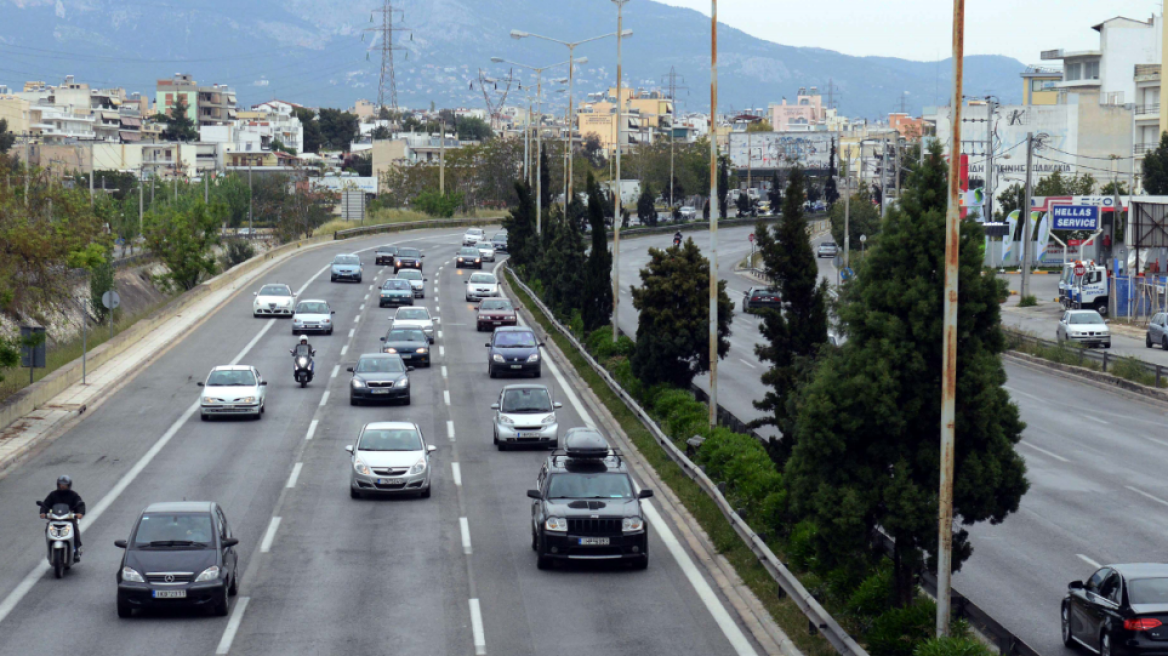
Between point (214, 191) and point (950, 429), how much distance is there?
392 ft

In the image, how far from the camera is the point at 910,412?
15.2m

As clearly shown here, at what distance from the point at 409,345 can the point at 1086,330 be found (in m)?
26.8

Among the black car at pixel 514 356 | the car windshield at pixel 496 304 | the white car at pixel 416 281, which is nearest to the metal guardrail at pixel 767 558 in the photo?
the black car at pixel 514 356

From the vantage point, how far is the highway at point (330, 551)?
16219 millimetres

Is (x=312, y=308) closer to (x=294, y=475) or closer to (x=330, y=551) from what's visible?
(x=294, y=475)

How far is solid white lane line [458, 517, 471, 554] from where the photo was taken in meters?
21.3

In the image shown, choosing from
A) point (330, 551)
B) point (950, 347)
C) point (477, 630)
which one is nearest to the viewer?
point (950, 347)

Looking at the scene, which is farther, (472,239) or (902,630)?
→ (472,239)

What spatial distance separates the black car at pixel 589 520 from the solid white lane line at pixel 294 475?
7.61 metres

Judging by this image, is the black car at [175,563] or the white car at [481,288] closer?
the black car at [175,563]

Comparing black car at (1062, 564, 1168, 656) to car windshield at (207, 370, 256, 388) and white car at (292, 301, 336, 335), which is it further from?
white car at (292, 301, 336, 335)

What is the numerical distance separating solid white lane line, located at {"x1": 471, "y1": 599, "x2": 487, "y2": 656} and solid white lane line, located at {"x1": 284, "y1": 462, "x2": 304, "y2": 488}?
9556 mm

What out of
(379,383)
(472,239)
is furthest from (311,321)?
(472,239)

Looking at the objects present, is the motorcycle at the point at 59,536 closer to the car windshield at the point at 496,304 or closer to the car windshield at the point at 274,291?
the car windshield at the point at 496,304
